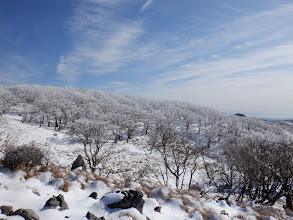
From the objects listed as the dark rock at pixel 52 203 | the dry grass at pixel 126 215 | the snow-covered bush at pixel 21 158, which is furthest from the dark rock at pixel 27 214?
the snow-covered bush at pixel 21 158

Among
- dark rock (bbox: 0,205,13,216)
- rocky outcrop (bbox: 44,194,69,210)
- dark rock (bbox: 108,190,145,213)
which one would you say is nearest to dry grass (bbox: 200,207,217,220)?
dark rock (bbox: 108,190,145,213)

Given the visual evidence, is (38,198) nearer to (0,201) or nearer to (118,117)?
(0,201)

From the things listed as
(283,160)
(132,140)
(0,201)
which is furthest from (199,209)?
(132,140)

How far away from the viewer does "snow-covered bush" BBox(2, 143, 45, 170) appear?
7723 millimetres

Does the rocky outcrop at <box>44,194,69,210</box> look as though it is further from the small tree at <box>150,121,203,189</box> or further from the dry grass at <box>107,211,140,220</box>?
→ the small tree at <box>150,121,203,189</box>

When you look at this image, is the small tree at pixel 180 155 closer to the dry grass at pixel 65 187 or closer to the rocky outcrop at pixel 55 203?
the dry grass at pixel 65 187

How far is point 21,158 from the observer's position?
7918 mm

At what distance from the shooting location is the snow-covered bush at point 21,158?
7723 millimetres

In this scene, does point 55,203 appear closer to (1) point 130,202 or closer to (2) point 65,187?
(2) point 65,187

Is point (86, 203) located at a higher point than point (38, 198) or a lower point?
lower

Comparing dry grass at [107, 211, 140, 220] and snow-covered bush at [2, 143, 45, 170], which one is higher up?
snow-covered bush at [2, 143, 45, 170]

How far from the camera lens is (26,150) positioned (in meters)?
8.69

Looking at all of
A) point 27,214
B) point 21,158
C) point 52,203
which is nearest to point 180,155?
point 21,158

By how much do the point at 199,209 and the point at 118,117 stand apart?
157 feet
